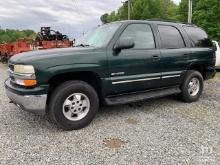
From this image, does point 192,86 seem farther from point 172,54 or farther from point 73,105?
point 73,105

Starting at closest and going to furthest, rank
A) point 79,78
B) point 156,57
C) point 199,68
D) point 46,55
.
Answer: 1. point 46,55
2. point 79,78
3. point 156,57
4. point 199,68

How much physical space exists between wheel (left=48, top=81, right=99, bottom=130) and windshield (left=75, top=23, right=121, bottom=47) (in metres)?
0.95

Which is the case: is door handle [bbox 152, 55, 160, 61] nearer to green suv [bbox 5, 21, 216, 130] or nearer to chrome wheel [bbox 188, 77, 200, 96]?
green suv [bbox 5, 21, 216, 130]

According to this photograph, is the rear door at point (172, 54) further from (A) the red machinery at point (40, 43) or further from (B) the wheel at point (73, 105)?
(A) the red machinery at point (40, 43)

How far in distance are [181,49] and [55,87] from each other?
3030 mm

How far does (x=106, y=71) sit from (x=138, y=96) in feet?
3.16

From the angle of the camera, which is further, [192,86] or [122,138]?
[192,86]

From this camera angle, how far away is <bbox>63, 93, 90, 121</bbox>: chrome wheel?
15.6ft

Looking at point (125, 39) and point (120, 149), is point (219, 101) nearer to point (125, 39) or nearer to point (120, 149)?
point (125, 39)

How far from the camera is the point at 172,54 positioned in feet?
19.9

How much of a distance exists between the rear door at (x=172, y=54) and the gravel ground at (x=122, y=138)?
701mm

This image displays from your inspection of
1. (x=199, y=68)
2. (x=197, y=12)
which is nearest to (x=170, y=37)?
(x=199, y=68)

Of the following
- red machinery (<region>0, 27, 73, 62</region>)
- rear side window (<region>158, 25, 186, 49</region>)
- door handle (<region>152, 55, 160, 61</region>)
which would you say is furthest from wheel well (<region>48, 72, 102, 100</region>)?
red machinery (<region>0, 27, 73, 62</region>)

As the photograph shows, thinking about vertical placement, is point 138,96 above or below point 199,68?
below
